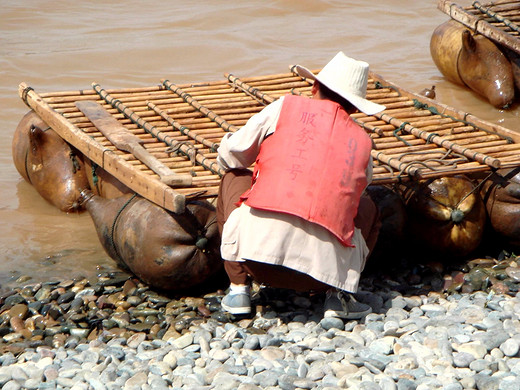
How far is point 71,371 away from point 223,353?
2.31ft

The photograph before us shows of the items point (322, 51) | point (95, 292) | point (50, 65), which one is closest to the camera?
point (95, 292)

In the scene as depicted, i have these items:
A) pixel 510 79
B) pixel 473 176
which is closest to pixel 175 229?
pixel 473 176

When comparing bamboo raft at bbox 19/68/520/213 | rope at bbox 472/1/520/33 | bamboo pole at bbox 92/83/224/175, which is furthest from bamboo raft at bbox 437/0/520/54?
bamboo pole at bbox 92/83/224/175

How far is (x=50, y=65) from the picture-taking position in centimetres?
1024

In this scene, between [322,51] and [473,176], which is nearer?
[473,176]

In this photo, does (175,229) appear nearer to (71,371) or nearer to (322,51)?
(71,371)

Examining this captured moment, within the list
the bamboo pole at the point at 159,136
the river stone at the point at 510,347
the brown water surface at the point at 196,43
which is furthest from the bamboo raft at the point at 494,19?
the river stone at the point at 510,347

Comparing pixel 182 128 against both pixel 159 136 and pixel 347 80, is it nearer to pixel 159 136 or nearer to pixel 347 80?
pixel 159 136

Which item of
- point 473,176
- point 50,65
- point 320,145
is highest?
point 320,145

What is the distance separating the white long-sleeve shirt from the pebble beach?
32 centimetres

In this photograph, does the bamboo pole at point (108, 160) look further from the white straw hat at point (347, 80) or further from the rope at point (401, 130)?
the rope at point (401, 130)

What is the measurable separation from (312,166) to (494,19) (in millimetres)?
5292

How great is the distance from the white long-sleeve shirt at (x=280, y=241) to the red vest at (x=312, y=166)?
0.07 meters

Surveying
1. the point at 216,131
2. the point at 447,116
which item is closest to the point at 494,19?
the point at 447,116
